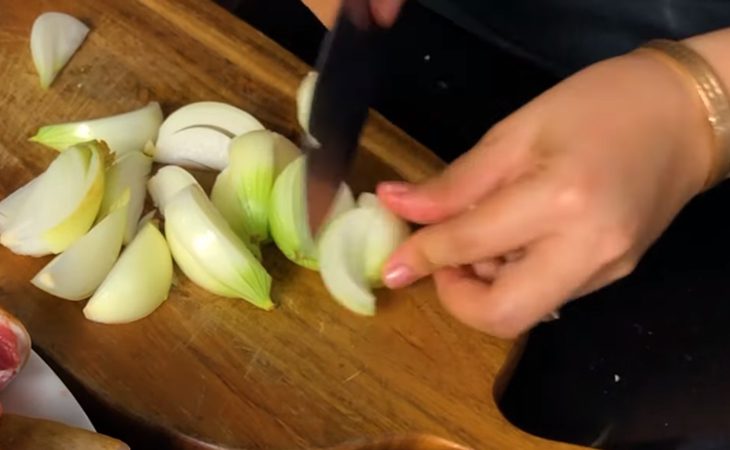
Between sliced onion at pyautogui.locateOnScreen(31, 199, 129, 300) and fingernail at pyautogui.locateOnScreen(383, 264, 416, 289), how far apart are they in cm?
24

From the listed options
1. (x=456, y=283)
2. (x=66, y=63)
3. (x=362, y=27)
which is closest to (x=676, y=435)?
(x=456, y=283)

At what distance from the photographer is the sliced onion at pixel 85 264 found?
→ 3.12 ft

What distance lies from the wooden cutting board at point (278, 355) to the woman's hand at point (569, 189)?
0.09 metres

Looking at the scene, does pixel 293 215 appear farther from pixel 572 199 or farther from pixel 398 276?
pixel 572 199

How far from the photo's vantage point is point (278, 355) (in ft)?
3.18

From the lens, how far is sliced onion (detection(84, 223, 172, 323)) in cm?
95

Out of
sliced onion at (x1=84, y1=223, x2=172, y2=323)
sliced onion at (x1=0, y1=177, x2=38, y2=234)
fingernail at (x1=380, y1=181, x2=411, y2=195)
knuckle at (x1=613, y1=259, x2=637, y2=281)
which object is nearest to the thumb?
fingernail at (x1=380, y1=181, x2=411, y2=195)

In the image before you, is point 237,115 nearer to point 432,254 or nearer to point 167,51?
point 167,51

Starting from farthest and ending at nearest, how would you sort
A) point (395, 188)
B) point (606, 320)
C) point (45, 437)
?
point (606, 320)
point (395, 188)
point (45, 437)

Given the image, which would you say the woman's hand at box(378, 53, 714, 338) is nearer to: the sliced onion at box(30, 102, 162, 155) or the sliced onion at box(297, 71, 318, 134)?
the sliced onion at box(297, 71, 318, 134)

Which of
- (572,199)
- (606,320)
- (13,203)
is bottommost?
(606,320)

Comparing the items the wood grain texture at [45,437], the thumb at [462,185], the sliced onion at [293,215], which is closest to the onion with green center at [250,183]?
the sliced onion at [293,215]

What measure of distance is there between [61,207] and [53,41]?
0.22 meters

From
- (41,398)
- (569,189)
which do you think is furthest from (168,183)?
(569,189)
